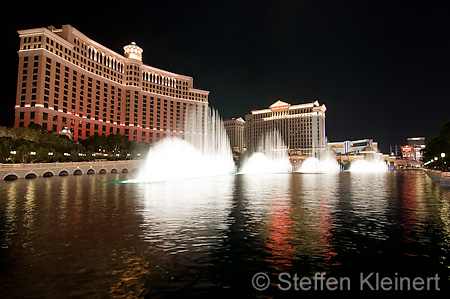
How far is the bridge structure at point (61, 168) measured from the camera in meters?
49.5

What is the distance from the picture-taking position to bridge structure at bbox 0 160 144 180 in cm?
4953

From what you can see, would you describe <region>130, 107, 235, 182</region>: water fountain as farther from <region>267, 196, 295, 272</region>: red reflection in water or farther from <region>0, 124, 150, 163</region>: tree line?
<region>267, 196, 295, 272</region>: red reflection in water

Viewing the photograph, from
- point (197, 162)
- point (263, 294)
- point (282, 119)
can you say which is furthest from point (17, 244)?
point (282, 119)

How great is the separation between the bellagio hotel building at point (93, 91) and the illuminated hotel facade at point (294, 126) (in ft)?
130

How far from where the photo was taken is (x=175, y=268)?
25.8ft

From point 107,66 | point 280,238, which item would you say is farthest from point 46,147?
point 107,66

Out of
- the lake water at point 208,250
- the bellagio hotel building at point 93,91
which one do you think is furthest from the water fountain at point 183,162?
the bellagio hotel building at point 93,91

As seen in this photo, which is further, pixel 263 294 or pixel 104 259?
pixel 104 259

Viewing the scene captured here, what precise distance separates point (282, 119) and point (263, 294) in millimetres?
184162

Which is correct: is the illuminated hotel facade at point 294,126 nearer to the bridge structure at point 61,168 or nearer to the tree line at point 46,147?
the tree line at point 46,147

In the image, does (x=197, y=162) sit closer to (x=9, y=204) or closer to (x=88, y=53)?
(x=9, y=204)

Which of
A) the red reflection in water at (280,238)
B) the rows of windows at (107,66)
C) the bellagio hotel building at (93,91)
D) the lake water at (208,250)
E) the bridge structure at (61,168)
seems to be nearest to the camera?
the lake water at (208,250)

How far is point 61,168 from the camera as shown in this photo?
62031 millimetres

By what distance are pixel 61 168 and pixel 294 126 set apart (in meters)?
145
